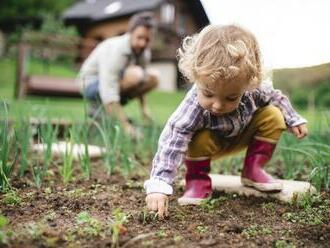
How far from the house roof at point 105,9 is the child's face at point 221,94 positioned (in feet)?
69.4

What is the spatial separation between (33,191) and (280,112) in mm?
1137

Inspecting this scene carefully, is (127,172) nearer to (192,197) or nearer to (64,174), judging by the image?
(64,174)

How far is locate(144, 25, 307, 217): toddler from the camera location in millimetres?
1852

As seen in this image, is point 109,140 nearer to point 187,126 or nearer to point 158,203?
point 187,126

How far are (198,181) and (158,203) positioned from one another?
40cm

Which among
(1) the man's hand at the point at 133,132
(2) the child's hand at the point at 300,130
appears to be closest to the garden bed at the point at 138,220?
(2) the child's hand at the point at 300,130

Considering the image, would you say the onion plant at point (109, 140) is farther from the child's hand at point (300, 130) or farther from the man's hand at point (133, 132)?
the child's hand at point (300, 130)

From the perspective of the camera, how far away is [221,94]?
6.11 feet

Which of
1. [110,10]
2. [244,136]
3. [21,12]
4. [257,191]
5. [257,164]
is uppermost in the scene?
[21,12]

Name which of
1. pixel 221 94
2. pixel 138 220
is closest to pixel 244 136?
pixel 221 94

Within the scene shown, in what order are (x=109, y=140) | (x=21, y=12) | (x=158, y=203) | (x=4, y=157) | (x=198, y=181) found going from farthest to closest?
(x=21, y=12) → (x=109, y=140) → (x=198, y=181) → (x=4, y=157) → (x=158, y=203)

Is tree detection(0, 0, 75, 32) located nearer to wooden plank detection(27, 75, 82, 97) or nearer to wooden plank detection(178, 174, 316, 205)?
wooden plank detection(27, 75, 82, 97)

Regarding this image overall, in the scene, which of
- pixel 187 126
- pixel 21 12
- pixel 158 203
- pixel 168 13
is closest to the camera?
pixel 158 203

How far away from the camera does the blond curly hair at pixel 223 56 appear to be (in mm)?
1825
